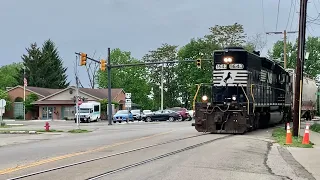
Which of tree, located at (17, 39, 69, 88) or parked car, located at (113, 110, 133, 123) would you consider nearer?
parked car, located at (113, 110, 133, 123)

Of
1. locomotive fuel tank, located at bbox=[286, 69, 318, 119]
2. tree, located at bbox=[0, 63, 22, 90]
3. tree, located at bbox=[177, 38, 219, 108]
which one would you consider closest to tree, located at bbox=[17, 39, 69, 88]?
tree, located at bbox=[0, 63, 22, 90]

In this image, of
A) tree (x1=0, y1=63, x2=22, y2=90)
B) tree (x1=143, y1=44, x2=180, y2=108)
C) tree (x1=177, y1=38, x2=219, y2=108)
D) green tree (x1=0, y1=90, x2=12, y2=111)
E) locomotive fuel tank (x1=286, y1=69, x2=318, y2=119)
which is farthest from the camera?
tree (x1=0, y1=63, x2=22, y2=90)

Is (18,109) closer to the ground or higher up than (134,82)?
closer to the ground

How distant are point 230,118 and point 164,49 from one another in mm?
74542

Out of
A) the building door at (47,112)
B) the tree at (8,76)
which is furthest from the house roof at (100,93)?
the tree at (8,76)

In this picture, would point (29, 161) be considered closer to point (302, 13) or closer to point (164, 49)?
point (302, 13)

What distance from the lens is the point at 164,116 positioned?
54906 millimetres

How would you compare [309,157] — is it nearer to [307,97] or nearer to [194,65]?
[307,97]

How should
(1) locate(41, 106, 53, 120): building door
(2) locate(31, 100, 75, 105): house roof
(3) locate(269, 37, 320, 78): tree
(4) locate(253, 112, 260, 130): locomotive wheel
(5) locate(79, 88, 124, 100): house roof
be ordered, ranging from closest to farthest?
(4) locate(253, 112, 260, 130): locomotive wheel
(2) locate(31, 100, 75, 105): house roof
(1) locate(41, 106, 53, 120): building door
(5) locate(79, 88, 124, 100): house roof
(3) locate(269, 37, 320, 78): tree

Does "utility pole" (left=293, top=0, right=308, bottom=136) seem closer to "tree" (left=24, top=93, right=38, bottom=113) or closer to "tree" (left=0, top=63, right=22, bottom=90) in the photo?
"tree" (left=24, top=93, right=38, bottom=113)

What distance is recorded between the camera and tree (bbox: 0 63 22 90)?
366 ft

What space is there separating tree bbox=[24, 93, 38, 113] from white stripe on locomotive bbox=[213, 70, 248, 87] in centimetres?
5663

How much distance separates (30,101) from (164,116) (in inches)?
1213

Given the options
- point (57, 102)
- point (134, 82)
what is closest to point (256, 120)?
point (57, 102)
